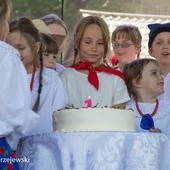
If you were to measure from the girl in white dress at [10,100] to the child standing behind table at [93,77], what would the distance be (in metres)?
0.91

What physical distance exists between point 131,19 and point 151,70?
95.4 inches

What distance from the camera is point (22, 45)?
3.94m

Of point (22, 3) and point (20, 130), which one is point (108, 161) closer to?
point (20, 130)

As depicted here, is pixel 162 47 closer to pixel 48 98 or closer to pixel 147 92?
pixel 147 92

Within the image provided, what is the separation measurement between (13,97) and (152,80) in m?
1.38

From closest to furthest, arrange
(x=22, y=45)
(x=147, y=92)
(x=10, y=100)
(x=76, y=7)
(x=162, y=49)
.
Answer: (x=10, y=100), (x=22, y=45), (x=147, y=92), (x=162, y=49), (x=76, y=7)

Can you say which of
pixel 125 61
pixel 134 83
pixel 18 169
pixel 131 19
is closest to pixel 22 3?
pixel 131 19

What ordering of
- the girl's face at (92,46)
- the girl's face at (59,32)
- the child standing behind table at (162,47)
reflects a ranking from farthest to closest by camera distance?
the girl's face at (59,32), the child standing behind table at (162,47), the girl's face at (92,46)

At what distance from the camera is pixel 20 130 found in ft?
10.8

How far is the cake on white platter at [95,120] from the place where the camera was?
3383mm

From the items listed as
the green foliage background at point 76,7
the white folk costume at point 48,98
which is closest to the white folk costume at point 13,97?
the white folk costume at point 48,98

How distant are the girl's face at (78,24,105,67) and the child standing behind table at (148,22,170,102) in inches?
29.5

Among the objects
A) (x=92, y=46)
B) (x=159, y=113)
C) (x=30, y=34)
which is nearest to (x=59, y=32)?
(x=92, y=46)

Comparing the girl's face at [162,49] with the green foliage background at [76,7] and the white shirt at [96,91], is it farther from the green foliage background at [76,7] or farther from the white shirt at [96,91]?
the green foliage background at [76,7]
